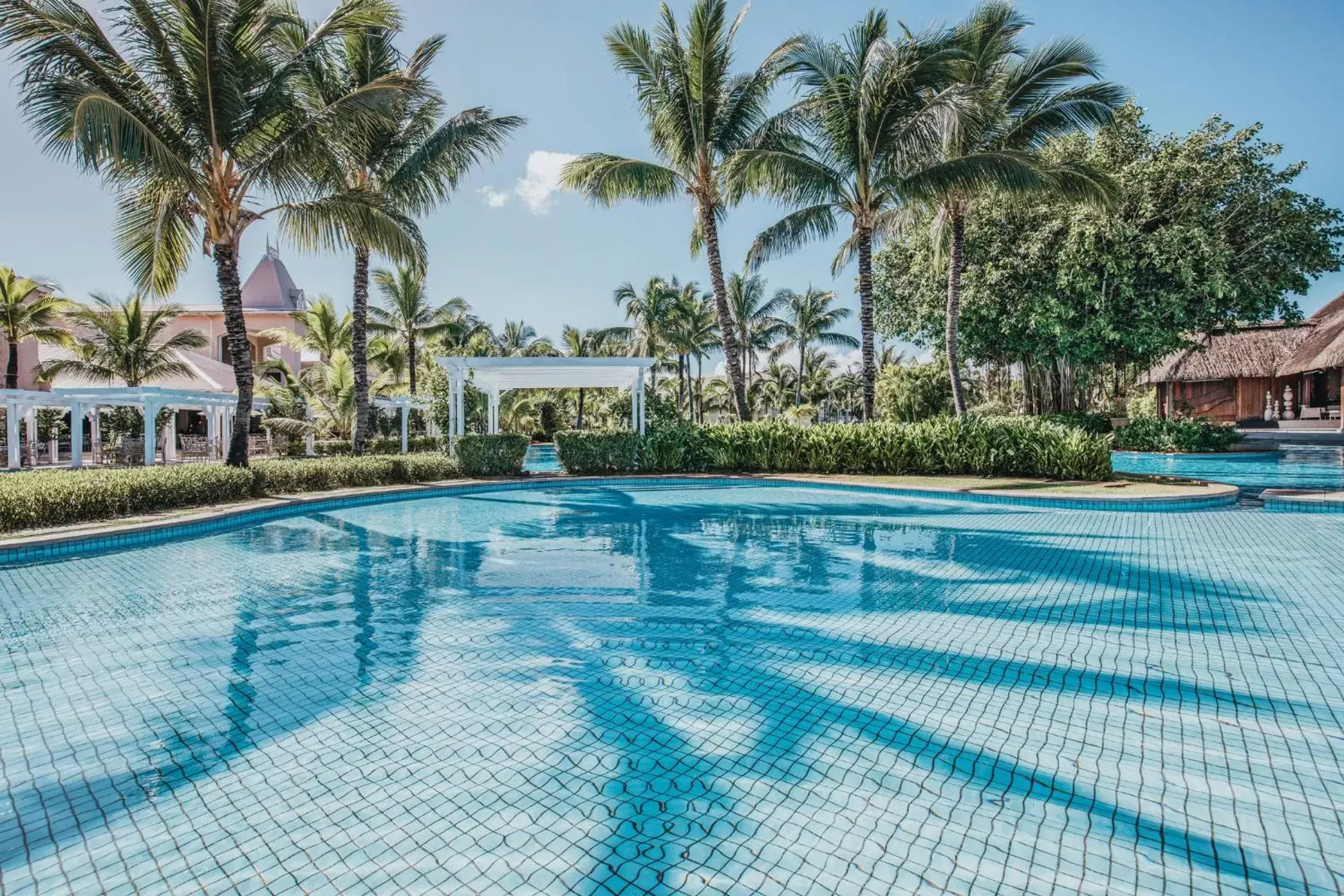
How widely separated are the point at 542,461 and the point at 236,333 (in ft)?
45.9

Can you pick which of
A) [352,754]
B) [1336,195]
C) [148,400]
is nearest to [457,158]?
[148,400]

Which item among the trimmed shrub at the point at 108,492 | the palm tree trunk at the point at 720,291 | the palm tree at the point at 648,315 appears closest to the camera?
the trimmed shrub at the point at 108,492

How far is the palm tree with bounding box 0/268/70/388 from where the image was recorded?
1859cm

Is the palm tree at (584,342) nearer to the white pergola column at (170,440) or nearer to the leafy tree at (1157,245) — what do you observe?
the white pergola column at (170,440)

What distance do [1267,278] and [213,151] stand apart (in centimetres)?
2357

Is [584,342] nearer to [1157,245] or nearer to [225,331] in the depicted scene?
[225,331]

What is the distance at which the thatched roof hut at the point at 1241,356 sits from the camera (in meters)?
29.8

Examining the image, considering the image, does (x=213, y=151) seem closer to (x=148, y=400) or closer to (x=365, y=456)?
(x=365, y=456)

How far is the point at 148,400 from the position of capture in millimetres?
16688

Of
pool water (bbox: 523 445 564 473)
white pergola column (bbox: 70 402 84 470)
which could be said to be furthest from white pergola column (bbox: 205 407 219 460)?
pool water (bbox: 523 445 564 473)

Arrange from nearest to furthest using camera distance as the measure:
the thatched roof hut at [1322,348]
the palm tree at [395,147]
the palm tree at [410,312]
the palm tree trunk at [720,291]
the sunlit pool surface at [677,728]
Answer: the sunlit pool surface at [677,728]
the palm tree at [395,147]
the palm tree trunk at [720,291]
the thatched roof hut at [1322,348]
the palm tree at [410,312]

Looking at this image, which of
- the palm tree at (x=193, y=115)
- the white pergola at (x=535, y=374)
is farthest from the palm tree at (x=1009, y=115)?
the palm tree at (x=193, y=115)

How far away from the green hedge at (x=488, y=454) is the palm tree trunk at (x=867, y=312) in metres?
8.33

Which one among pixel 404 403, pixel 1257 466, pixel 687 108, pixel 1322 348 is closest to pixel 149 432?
pixel 404 403
